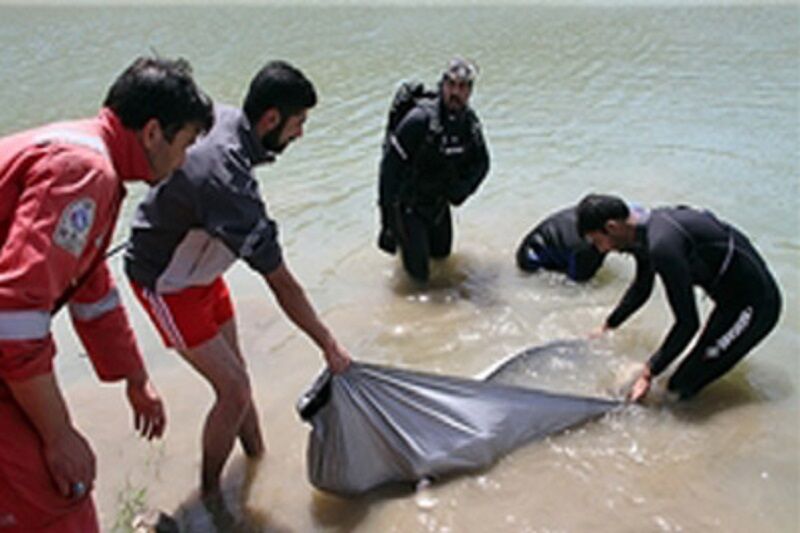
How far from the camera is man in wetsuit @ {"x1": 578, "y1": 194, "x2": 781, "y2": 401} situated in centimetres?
361

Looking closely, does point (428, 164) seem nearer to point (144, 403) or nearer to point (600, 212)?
point (600, 212)

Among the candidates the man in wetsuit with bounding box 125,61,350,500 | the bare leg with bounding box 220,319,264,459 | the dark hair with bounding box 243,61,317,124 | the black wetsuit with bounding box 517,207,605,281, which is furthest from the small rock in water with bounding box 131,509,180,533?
the black wetsuit with bounding box 517,207,605,281

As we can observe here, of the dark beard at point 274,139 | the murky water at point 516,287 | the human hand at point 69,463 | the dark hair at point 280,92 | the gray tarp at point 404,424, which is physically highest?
the dark hair at point 280,92

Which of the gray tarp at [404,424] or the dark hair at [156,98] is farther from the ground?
the dark hair at [156,98]

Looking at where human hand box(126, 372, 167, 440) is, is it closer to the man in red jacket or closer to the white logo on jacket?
the man in red jacket

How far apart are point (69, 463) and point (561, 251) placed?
449 centimetres

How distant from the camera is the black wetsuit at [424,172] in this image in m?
5.29

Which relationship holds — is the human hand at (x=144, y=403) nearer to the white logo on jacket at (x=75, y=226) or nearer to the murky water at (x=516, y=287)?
the white logo on jacket at (x=75, y=226)

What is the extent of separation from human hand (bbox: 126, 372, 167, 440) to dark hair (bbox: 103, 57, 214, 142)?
880 millimetres

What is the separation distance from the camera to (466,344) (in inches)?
197

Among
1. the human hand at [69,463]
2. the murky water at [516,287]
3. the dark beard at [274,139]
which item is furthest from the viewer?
the murky water at [516,287]

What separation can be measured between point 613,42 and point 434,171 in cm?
1282

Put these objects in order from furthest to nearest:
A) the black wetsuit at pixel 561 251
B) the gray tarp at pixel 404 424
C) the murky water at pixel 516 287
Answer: the black wetsuit at pixel 561 251 < the murky water at pixel 516 287 < the gray tarp at pixel 404 424

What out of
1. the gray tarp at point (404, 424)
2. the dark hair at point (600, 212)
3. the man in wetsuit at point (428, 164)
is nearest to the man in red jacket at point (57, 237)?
the gray tarp at point (404, 424)
